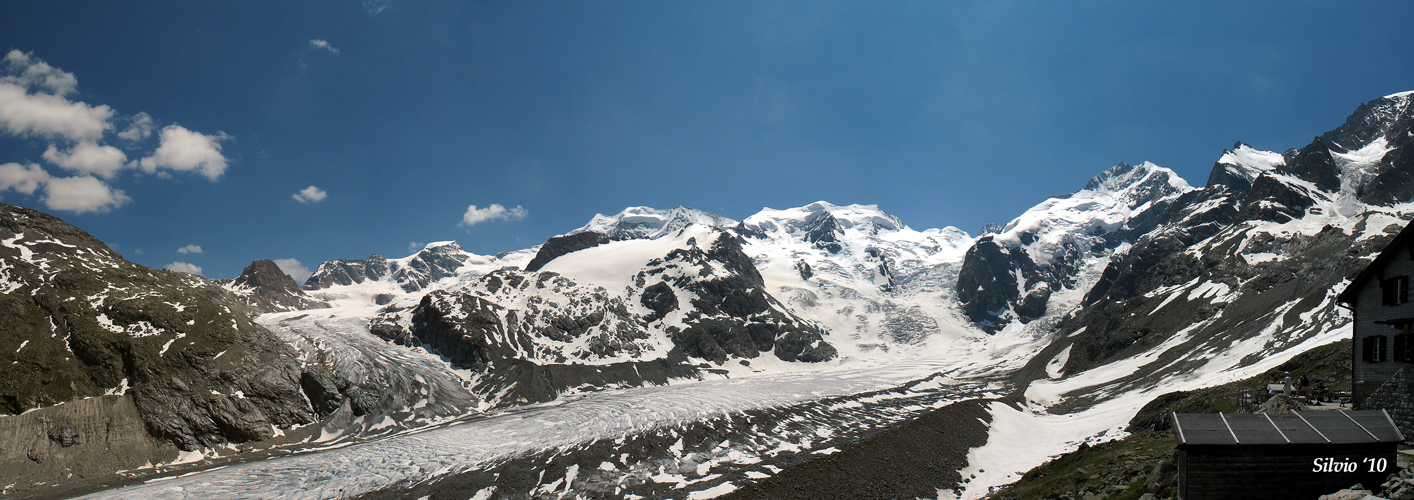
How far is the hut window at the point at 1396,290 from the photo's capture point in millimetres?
29188

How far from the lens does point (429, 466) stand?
71.1 meters

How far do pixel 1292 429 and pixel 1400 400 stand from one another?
9.92 meters

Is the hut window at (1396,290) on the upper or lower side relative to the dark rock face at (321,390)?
upper

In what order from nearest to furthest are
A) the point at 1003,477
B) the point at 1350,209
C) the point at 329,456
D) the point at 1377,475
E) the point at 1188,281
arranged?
the point at 1377,475
the point at 1003,477
the point at 329,456
the point at 1188,281
the point at 1350,209

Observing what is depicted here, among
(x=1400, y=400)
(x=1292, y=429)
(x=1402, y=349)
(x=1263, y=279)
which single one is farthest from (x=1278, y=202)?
(x=1292, y=429)

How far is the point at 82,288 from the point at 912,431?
11327cm

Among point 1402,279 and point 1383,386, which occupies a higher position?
point 1402,279

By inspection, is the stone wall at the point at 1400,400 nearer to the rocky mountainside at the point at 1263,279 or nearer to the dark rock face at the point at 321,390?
the rocky mountainside at the point at 1263,279

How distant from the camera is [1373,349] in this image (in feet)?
102

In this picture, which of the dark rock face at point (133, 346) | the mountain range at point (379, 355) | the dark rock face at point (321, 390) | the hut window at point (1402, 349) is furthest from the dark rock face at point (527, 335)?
the hut window at point (1402, 349)

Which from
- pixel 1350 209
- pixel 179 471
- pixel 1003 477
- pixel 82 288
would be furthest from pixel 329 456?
pixel 1350 209

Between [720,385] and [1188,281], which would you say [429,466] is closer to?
[720,385]

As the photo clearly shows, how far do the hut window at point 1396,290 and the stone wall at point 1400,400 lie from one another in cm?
680

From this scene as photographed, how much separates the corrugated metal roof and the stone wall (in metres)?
7.07
